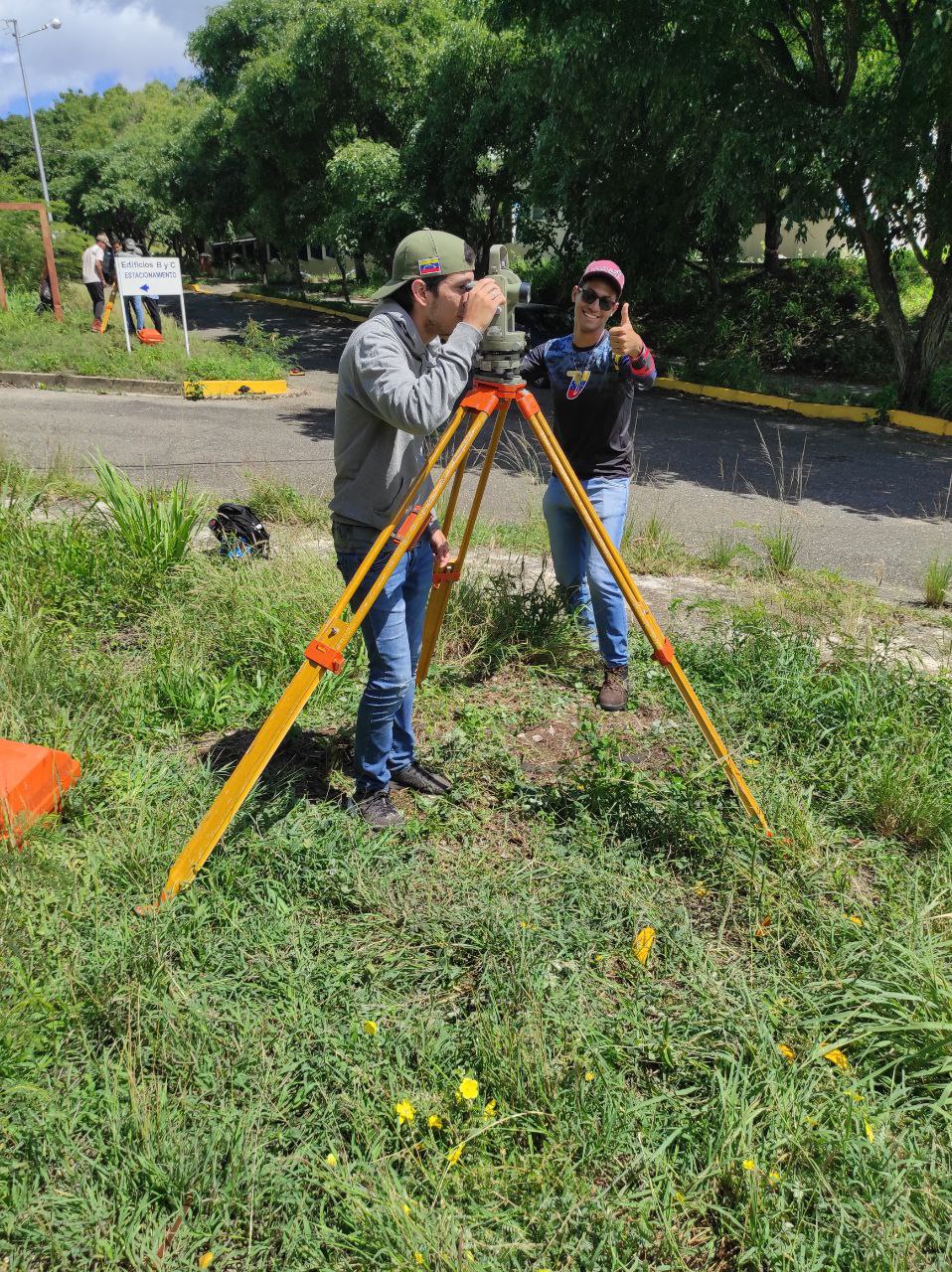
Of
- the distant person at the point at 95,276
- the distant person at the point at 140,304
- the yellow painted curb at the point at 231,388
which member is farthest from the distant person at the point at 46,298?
the yellow painted curb at the point at 231,388

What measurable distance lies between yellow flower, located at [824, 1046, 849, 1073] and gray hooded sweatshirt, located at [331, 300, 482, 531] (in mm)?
1857

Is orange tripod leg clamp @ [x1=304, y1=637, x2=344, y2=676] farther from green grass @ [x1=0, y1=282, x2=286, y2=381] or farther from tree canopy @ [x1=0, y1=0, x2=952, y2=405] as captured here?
green grass @ [x1=0, y1=282, x2=286, y2=381]

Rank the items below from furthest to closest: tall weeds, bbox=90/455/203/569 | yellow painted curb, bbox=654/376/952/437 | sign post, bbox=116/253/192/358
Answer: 1. sign post, bbox=116/253/192/358
2. yellow painted curb, bbox=654/376/952/437
3. tall weeds, bbox=90/455/203/569

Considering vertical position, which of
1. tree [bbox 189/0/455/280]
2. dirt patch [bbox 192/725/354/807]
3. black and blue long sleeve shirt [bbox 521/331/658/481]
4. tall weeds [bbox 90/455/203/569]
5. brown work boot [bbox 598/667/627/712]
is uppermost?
tree [bbox 189/0/455/280]

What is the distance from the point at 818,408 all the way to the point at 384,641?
11574 millimetres

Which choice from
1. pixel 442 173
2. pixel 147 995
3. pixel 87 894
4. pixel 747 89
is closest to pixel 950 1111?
pixel 147 995

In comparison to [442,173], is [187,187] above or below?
above

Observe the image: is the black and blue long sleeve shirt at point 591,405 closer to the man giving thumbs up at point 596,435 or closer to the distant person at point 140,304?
the man giving thumbs up at point 596,435

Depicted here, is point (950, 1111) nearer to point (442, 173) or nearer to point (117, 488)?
point (117, 488)

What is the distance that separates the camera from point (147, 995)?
2109 mm

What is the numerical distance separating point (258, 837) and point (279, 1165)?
1016 millimetres

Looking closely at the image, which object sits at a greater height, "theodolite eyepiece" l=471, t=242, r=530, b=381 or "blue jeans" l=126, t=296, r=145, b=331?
"blue jeans" l=126, t=296, r=145, b=331

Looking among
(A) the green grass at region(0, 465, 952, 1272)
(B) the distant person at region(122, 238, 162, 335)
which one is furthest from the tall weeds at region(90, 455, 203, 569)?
(B) the distant person at region(122, 238, 162, 335)

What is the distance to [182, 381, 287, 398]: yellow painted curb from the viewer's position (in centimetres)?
1271
